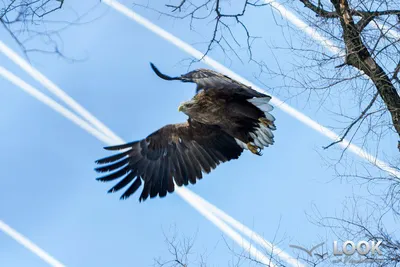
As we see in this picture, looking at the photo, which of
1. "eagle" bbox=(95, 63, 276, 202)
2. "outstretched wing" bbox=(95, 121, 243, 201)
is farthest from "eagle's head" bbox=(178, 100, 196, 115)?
"outstretched wing" bbox=(95, 121, 243, 201)

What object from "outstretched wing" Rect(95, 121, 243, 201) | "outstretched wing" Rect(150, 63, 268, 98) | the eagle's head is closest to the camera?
"outstretched wing" Rect(150, 63, 268, 98)

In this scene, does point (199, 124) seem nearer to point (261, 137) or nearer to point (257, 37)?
point (261, 137)

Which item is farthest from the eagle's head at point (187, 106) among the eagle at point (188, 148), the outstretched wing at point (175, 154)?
the outstretched wing at point (175, 154)

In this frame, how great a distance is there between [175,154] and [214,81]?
2.09m

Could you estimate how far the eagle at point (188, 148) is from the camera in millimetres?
8797

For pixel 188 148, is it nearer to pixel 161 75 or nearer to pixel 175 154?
pixel 175 154

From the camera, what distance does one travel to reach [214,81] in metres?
7.43

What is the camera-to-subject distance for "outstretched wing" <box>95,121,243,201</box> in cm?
908

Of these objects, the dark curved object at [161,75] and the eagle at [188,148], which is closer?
the dark curved object at [161,75]

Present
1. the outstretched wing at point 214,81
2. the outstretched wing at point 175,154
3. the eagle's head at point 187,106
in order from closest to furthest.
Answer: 1. the outstretched wing at point 214,81
2. the eagle's head at point 187,106
3. the outstretched wing at point 175,154

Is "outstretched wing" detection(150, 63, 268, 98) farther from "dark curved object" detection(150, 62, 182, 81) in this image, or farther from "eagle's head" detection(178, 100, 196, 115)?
"eagle's head" detection(178, 100, 196, 115)

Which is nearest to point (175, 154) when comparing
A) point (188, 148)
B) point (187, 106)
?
point (188, 148)

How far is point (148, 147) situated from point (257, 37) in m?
2.90

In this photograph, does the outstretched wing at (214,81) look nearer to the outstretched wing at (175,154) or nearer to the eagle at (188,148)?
the eagle at (188,148)
